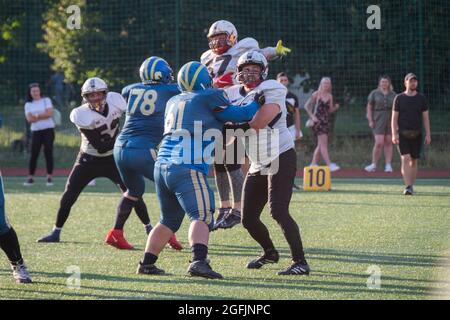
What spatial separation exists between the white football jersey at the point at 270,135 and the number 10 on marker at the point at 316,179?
23.4 feet

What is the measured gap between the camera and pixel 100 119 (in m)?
9.96

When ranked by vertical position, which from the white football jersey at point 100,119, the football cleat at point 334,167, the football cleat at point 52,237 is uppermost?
the white football jersey at point 100,119

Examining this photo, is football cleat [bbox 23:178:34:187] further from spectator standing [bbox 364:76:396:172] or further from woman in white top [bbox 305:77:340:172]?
spectator standing [bbox 364:76:396:172]

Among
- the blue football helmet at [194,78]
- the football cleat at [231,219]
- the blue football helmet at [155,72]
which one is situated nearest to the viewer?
the blue football helmet at [194,78]

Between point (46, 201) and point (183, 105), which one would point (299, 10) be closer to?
point (46, 201)

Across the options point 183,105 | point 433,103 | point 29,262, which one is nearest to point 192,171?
point 183,105

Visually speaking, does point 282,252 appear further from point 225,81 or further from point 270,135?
point 225,81

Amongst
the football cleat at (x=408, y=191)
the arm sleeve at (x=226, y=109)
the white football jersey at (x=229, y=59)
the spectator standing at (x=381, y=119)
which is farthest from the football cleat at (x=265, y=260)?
the spectator standing at (x=381, y=119)

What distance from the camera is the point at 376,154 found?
18.4m

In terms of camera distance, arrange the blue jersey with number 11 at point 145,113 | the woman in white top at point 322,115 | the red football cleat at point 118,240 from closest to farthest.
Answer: the blue jersey with number 11 at point 145,113 < the red football cleat at point 118,240 < the woman in white top at point 322,115

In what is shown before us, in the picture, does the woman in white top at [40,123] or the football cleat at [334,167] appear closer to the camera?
the woman in white top at [40,123]

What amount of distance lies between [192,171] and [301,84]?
16337 millimetres

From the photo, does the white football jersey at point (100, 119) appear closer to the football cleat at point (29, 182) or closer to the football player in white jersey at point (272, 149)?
the football player in white jersey at point (272, 149)

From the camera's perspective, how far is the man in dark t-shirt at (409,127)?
46.5ft
